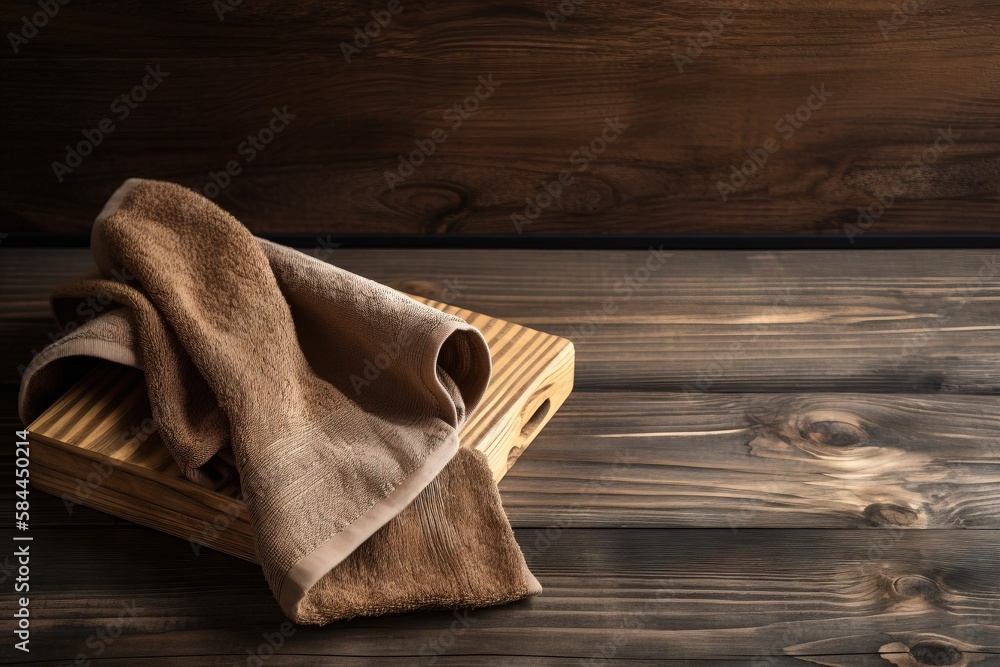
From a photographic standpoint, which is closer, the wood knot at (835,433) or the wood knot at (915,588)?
the wood knot at (915,588)

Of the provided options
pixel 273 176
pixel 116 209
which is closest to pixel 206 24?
pixel 273 176

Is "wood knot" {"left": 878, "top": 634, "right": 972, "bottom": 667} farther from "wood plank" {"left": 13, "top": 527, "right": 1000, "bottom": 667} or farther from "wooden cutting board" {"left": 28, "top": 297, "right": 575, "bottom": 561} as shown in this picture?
"wooden cutting board" {"left": 28, "top": 297, "right": 575, "bottom": 561}

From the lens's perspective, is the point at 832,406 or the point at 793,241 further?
the point at 793,241

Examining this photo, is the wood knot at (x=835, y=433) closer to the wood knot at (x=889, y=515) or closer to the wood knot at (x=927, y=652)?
the wood knot at (x=889, y=515)

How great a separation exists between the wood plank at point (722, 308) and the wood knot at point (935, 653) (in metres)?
0.31

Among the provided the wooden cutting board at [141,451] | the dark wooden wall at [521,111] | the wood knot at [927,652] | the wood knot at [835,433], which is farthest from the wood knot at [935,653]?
the dark wooden wall at [521,111]

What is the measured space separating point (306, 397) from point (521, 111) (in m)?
0.51

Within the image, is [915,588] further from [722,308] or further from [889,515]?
[722,308]

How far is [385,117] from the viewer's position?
1.10m

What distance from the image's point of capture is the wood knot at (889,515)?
753mm

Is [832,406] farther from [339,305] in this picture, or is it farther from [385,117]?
[385,117]

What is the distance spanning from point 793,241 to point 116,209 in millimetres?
779

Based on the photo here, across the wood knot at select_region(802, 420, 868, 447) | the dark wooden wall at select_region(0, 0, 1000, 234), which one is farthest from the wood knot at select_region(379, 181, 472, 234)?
the wood knot at select_region(802, 420, 868, 447)

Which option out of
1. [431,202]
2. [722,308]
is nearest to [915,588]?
[722,308]
